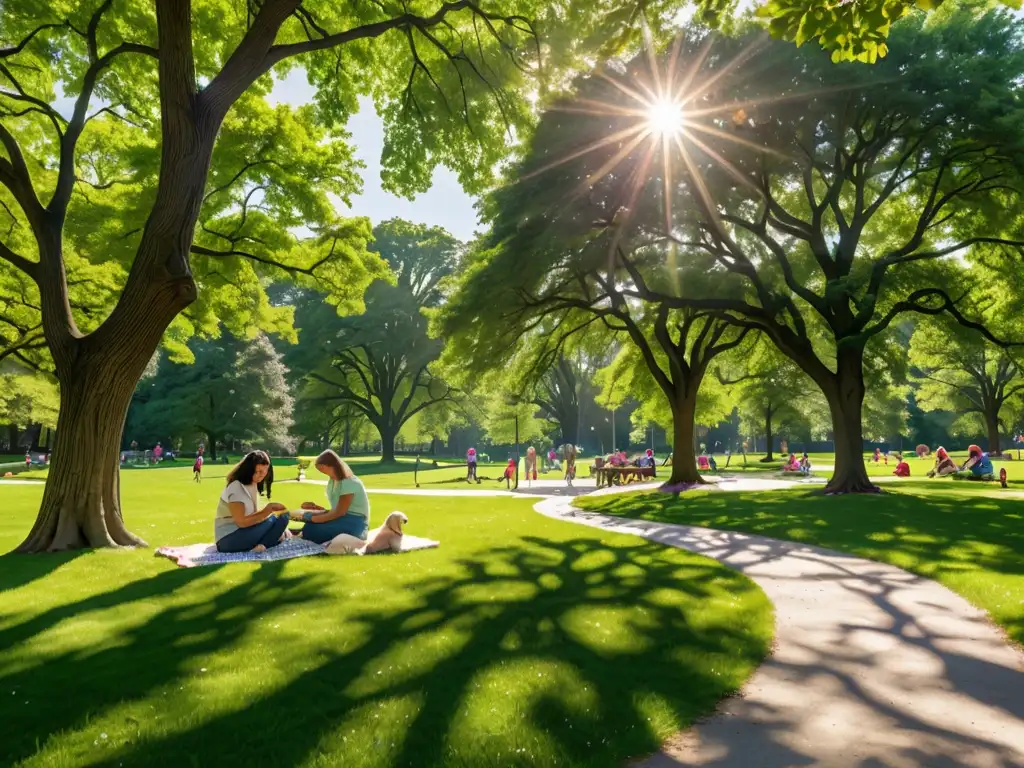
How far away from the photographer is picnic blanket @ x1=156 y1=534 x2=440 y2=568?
8.66 m

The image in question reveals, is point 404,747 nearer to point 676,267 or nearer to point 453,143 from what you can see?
point 453,143

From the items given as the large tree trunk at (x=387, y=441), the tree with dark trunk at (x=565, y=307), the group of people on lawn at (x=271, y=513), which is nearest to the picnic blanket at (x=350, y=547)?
the group of people on lawn at (x=271, y=513)

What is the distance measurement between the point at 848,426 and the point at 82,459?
1914 cm

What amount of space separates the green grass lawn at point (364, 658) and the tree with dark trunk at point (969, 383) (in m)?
34.5

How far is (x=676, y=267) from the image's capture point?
880 inches

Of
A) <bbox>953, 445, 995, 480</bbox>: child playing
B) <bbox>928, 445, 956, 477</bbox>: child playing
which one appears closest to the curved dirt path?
<bbox>953, 445, 995, 480</bbox>: child playing

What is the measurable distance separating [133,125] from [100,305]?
17.3 ft

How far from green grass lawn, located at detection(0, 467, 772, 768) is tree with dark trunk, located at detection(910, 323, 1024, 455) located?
3454 centimetres

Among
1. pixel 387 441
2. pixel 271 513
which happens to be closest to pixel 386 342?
pixel 387 441

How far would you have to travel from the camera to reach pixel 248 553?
908 cm

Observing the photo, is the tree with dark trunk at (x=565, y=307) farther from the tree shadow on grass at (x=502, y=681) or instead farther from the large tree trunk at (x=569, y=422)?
the large tree trunk at (x=569, y=422)

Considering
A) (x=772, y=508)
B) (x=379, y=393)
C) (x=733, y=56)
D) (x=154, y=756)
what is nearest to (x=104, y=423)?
(x=154, y=756)

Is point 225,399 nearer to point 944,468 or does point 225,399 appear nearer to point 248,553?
point 248,553

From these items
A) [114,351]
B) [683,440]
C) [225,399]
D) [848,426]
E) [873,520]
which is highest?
[225,399]
